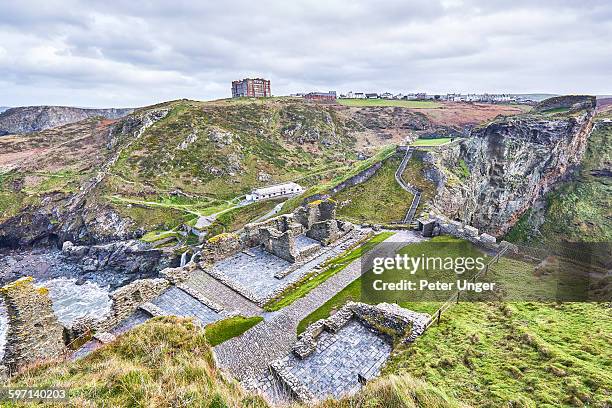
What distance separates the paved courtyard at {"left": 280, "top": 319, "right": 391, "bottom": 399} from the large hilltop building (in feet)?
583

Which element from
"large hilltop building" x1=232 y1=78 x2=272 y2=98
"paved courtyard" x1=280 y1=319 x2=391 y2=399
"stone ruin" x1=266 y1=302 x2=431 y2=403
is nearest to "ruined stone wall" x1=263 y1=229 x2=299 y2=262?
"stone ruin" x1=266 y1=302 x2=431 y2=403

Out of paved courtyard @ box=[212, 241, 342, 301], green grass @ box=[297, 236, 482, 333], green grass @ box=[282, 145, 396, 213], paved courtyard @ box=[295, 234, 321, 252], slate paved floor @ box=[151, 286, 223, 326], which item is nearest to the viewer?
green grass @ box=[297, 236, 482, 333]

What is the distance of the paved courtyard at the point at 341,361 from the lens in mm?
10906

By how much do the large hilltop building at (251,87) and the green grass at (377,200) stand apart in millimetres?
142633

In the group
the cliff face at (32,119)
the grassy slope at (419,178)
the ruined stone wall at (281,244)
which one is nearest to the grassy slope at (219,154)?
the grassy slope at (419,178)

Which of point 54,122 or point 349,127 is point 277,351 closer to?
point 349,127

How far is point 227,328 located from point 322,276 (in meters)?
6.47

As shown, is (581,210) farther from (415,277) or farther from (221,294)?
(221,294)

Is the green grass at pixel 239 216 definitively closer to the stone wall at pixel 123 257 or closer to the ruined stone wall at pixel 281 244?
the stone wall at pixel 123 257

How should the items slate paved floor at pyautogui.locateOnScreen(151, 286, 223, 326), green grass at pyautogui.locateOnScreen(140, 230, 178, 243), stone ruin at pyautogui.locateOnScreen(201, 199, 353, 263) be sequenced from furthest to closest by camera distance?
green grass at pyautogui.locateOnScreen(140, 230, 178, 243)
stone ruin at pyautogui.locateOnScreen(201, 199, 353, 263)
slate paved floor at pyautogui.locateOnScreen(151, 286, 223, 326)

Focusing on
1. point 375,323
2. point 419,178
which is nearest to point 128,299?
point 375,323

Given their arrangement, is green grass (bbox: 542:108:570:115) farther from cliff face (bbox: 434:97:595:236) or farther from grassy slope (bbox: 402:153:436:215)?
grassy slope (bbox: 402:153:436:215)

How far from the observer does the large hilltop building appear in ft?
584

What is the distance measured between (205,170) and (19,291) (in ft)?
231
